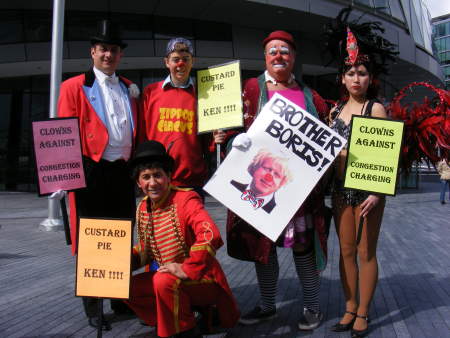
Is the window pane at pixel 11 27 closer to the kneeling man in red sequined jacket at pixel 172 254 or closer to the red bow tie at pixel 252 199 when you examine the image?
the kneeling man in red sequined jacket at pixel 172 254

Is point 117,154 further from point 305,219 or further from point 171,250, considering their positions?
point 305,219

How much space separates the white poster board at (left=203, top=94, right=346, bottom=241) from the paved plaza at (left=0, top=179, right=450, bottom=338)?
1018mm

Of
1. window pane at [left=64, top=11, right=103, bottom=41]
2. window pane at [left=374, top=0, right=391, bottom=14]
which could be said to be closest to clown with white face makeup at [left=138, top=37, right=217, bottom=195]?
window pane at [left=64, top=11, right=103, bottom=41]

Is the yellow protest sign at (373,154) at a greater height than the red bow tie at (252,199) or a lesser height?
greater

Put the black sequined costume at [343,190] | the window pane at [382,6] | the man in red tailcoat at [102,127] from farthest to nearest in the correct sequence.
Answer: the window pane at [382,6], the man in red tailcoat at [102,127], the black sequined costume at [343,190]

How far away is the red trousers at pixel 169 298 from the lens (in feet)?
8.41

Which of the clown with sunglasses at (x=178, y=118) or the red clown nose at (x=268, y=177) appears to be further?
the clown with sunglasses at (x=178, y=118)

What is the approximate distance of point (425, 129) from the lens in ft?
10.2

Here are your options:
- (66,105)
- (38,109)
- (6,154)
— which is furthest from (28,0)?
(66,105)

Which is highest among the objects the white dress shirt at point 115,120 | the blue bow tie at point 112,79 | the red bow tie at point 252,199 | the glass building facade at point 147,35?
the glass building facade at point 147,35

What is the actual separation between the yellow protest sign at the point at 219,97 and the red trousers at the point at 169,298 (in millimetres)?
1062

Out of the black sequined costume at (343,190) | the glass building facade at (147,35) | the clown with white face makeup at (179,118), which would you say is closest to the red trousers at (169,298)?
the clown with white face makeup at (179,118)

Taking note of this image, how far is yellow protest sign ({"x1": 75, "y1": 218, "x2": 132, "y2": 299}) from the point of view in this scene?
247 centimetres

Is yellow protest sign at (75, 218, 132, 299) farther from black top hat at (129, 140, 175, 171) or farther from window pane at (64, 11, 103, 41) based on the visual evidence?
window pane at (64, 11, 103, 41)
